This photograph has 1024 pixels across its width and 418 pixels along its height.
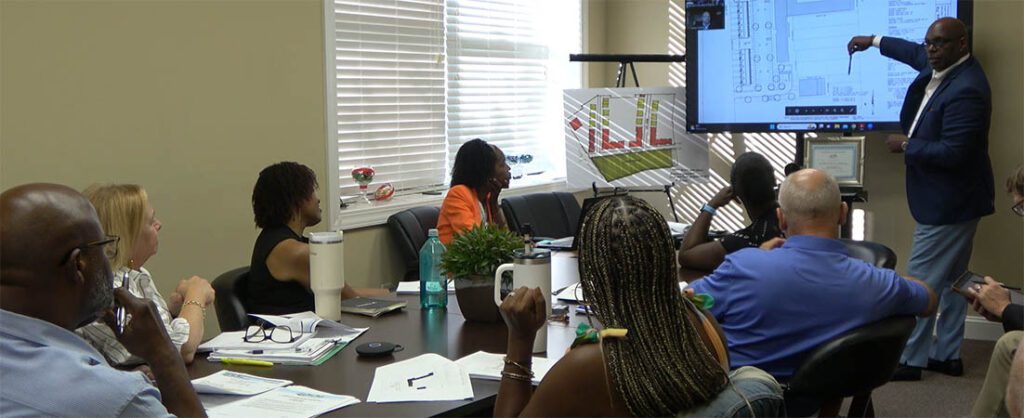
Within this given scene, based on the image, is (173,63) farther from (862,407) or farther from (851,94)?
(851,94)

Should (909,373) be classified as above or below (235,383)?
below

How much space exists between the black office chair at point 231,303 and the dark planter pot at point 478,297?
0.67 meters

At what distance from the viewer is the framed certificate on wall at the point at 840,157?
16.7ft

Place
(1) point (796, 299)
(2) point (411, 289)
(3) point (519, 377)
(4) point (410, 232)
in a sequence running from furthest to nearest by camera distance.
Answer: (4) point (410, 232)
(2) point (411, 289)
(1) point (796, 299)
(3) point (519, 377)

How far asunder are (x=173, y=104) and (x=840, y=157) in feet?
11.0

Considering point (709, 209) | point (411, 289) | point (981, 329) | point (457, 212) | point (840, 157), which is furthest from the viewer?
point (981, 329)

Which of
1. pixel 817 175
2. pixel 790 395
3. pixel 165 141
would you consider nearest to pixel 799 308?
pixel 790 395

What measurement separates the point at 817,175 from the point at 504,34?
349 cm

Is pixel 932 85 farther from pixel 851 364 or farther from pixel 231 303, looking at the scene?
pixel 231 303

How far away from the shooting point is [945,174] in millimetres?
4438

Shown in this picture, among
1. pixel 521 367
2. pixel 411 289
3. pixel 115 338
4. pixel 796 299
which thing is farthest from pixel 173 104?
pixel 796 299

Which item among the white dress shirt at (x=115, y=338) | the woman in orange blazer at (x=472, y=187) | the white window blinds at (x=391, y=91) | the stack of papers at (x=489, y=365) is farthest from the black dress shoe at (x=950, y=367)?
the white dress shirt at (x=115, y=338)

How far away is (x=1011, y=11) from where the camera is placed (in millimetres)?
4879

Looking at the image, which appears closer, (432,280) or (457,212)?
(432,280)
